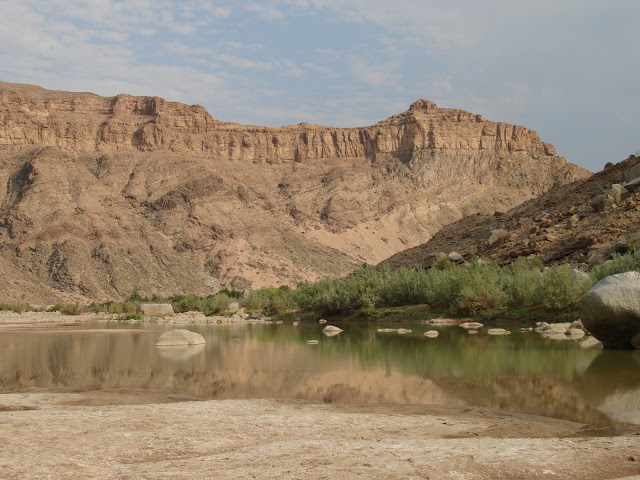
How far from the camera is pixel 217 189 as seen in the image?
280 ft

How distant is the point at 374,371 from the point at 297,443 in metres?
8.32

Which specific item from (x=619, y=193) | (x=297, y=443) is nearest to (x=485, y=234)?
(x=619, y=193)

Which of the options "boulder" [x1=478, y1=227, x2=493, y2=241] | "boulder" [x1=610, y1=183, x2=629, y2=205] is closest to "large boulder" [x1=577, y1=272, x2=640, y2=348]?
"boulder" [x1=610, y1=183, x2=629, y2=205]

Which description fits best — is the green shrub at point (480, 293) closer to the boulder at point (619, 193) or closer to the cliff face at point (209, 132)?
the boulder at point (619, 193)

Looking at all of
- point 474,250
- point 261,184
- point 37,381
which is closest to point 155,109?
point 261,184

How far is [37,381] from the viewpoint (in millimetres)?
14828

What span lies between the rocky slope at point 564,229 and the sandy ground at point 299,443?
2235 centimetres

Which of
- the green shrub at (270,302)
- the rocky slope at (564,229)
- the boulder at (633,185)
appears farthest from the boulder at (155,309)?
the boulder at (633,185)

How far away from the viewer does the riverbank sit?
6.22 m

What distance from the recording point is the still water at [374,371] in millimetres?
11445

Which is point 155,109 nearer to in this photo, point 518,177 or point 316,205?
point 316,205

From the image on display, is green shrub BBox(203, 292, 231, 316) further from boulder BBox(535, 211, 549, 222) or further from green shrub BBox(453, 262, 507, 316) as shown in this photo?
green shrub BBox(453, 262, 507, 316)

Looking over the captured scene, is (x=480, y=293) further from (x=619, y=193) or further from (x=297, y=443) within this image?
(x=297, y=443)

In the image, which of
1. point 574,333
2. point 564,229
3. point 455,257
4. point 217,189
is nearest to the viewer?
→ point 574,333
